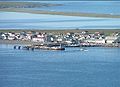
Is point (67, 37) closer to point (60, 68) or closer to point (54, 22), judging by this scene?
point (54, 22)

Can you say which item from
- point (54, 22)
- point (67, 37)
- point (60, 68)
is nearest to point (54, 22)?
point (54, 22)

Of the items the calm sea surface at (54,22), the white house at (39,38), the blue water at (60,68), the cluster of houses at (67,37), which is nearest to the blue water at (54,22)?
the calm sea surface at (54,22)

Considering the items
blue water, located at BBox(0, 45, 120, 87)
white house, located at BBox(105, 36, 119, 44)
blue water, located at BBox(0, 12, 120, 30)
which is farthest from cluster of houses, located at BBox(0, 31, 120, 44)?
blue water, located at BBox(0, 12, 120, 30)

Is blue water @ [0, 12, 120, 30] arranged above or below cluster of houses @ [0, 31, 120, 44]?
above

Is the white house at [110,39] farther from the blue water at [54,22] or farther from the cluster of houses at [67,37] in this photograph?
the blue water at [54,22]

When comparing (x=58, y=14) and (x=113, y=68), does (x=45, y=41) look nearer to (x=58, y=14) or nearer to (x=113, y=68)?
(x=113, y=68)

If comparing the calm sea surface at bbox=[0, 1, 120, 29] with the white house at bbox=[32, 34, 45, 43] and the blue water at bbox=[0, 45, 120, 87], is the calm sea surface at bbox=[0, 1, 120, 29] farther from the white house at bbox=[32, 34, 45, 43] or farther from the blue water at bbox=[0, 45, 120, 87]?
the blue water at bbox=[0, 45, 120, 87]

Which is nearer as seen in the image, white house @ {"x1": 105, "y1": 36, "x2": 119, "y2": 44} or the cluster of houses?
white house @ {"x1": 105, "y1": 36, "x2": 119, "y2": 44}
